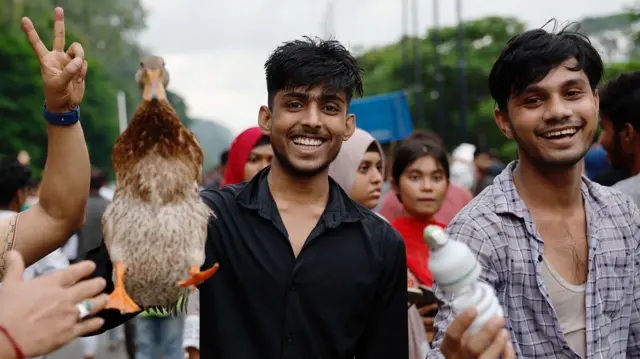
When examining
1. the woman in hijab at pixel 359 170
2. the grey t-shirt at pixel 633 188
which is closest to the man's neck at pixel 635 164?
the grey t-shirt at pixel 633 188

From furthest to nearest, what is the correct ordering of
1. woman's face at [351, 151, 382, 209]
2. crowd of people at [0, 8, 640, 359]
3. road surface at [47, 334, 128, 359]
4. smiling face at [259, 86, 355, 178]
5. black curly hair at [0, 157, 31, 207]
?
1. road surface at [47, 334, 128, 359]
2. black curly hair at [0, 157, 31, 207]
3. woman's face at [351, 151, 382, 209]
4. smiling face at [259, 86, 355, 178]
5. crowd of people at [0, 8, 640, 359]

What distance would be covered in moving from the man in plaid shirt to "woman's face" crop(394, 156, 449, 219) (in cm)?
186

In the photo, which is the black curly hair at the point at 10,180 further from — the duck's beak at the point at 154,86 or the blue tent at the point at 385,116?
the blue tent at the point at 385,116

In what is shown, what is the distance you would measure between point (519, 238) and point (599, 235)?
0.36 metres

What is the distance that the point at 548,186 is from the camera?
3.40m

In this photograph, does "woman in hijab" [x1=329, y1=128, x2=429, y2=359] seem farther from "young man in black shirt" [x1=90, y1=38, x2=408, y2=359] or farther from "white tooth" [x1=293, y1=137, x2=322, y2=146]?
"white tooth" [x1=293, y1=137, x2=322, y2=146]

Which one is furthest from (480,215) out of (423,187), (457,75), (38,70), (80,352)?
(457,75)

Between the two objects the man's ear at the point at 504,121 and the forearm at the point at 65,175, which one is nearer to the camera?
the forearm at the point at 65,175

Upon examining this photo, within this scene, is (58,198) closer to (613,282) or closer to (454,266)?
(454,266)

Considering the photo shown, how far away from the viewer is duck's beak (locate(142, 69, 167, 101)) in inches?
99.7

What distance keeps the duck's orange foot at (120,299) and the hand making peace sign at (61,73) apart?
2.19 feet

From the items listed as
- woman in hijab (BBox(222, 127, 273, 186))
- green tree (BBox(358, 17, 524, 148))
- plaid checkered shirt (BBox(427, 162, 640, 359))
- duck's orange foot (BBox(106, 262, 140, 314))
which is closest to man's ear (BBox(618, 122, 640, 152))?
plaid checkered shirt (BBox(427, 162, 640, 359))

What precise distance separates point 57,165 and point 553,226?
1.93 m

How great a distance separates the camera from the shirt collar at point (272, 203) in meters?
3.19
